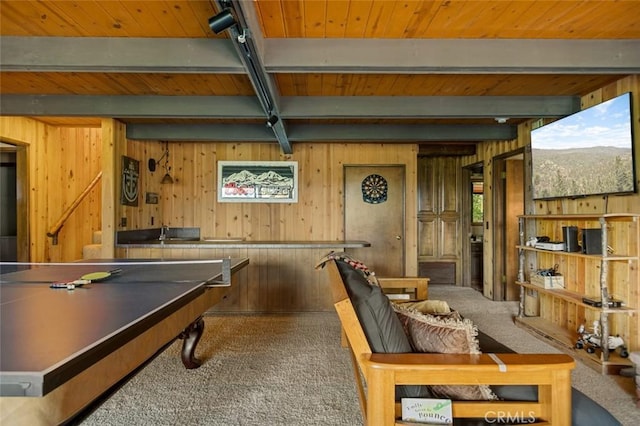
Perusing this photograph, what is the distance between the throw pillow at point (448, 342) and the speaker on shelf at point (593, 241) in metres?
2.10


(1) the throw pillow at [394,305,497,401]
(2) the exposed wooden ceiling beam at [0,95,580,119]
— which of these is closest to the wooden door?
(2) the exposed wooden ceiling beam at [0,95,580,119]

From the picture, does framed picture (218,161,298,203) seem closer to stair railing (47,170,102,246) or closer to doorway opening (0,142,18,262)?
stair railing (47,170,102,246)

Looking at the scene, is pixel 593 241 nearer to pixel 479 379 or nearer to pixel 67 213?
pixel 479 379

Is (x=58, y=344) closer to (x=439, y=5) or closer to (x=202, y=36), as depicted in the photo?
(x=202, y=36)

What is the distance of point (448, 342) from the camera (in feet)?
4.54

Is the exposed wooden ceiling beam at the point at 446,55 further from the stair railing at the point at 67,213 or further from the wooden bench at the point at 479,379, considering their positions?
the stair railing at the point at 67,213

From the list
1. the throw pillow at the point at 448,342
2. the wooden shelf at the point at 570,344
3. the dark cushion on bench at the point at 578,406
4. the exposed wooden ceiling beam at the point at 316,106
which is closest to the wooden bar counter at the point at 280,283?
the exposed wooden ceiling beam at the point at 316,106

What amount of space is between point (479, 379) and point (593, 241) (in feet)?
7.60

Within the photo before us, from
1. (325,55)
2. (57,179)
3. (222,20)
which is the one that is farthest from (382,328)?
(57,179)

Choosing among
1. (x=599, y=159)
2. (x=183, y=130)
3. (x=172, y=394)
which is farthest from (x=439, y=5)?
(x=183, y=130)

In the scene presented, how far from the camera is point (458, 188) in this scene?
236 inches

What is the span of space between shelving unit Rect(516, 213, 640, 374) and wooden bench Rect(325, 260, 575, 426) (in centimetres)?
188

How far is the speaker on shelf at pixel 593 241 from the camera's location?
2785 millimetres

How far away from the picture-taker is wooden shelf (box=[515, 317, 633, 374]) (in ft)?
8.39
